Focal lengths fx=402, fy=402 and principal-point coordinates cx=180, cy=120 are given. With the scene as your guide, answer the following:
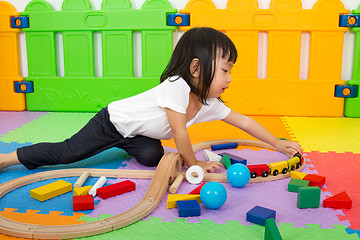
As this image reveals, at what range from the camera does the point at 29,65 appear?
216 cm

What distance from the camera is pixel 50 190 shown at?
39.9 inches

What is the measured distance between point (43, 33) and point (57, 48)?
0.10 m

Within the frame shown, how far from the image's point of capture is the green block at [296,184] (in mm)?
1040

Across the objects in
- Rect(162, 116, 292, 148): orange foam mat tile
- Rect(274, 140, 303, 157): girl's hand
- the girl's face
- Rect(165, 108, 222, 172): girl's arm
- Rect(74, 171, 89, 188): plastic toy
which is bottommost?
Rect(162, 116, 292, 148): orange foam mat tile

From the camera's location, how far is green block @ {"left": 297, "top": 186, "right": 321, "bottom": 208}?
933 mm

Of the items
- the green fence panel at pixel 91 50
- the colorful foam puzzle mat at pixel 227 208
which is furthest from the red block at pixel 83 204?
the green fence panel at pixel 91 50

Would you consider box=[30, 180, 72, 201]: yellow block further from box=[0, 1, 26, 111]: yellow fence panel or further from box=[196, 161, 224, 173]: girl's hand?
box=[0, 1, 26, 111]: yellow fence panel

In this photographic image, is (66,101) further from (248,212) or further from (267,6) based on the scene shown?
(248,212)

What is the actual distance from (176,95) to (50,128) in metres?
0.87

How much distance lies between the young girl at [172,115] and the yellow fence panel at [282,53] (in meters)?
0.73

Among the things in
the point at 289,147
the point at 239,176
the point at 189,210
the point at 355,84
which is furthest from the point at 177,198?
the point at 355,84

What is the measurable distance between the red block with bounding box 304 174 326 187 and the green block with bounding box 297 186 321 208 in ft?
0.48

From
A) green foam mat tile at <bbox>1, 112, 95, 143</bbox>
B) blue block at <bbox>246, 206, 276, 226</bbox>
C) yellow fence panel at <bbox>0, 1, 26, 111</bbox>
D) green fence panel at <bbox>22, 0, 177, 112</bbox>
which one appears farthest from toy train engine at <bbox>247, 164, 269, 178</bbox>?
yellow fence panel at <bbox>0, 1, 26, 111</bbox>

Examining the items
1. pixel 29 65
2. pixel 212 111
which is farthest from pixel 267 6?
→ pixel 29 65
